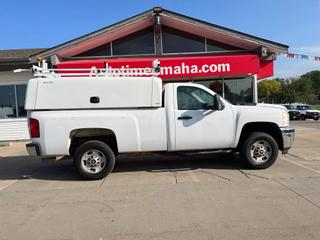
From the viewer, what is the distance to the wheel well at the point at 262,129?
29.7 ft

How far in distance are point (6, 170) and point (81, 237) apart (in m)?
6.22

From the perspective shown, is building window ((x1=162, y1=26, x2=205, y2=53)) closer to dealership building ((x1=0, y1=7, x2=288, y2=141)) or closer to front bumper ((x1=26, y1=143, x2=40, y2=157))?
dealership building ((x1=0, y1=7, x2=288, y2=141))

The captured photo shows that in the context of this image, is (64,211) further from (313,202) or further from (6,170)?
(6,170)

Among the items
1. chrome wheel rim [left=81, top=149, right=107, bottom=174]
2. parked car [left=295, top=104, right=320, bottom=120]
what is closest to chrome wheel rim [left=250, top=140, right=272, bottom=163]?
chrome wheel rim [left=81, top=149, right=107, bottom=174]

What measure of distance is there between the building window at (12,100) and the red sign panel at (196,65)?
3.49 m

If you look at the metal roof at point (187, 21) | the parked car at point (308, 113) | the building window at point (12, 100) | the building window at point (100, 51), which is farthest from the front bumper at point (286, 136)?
the parked car at point (308, 113)

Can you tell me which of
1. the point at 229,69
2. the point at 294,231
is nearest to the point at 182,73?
the point at 229,69

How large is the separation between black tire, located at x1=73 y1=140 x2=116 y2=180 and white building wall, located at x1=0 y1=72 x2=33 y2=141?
1004 centimetres

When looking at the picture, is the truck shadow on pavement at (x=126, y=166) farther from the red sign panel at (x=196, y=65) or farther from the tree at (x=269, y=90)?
the tree at (x=269, y=90)

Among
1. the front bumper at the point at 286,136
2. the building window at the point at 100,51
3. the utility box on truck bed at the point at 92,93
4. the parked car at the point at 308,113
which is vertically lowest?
the parked car at the point at 308,113

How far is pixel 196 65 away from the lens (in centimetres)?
1516

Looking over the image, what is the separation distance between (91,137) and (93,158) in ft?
1.70

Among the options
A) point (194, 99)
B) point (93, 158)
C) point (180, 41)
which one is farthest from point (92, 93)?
point (180, 41)

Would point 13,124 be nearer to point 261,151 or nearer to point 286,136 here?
point 261,151
